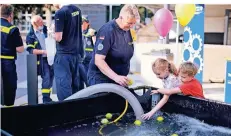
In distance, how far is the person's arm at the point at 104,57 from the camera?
3.27 m

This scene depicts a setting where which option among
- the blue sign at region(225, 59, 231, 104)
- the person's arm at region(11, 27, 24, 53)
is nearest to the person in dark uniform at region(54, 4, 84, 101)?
the person's arm at region(11, 27, 24, 53)

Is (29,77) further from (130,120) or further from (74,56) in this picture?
(130,120)

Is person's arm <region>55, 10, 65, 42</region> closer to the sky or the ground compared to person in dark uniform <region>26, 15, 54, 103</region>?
closer to the sky

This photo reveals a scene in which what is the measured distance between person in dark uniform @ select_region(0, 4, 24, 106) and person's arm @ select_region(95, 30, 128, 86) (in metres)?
1.50

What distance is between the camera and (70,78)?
170 inches

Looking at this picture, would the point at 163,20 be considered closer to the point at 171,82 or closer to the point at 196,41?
the point at 171,82

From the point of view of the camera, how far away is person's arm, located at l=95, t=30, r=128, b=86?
3273mm

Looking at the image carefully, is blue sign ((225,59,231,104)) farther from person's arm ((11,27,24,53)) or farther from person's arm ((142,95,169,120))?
person's arm ((11,27,24,53))

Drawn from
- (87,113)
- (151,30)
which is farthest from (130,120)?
(151,30)

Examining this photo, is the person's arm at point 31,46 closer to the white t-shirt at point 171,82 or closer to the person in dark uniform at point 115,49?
the person in dark uniform at point 115,49

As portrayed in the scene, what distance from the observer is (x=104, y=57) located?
3.31 meters

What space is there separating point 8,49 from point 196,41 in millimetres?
3729

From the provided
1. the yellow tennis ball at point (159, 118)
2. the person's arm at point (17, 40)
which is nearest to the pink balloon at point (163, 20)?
the person's arm at point (17, 40)

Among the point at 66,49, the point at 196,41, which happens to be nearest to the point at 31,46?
the point at 66,49
